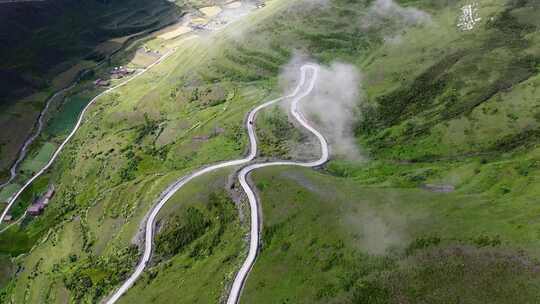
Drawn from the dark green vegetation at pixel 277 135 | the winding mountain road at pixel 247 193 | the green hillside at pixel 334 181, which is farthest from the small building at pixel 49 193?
the dark green vegetation at pixel 277 135

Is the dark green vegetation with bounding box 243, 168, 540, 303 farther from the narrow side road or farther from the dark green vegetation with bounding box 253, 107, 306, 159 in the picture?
the dark green vegetation with bounding box 253, 107, 306, 159

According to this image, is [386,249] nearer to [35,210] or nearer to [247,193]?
[247,193]

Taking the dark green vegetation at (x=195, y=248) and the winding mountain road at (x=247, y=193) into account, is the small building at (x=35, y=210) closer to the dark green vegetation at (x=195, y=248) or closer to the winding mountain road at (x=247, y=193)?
the winding mountain road at (x=247, y=193)

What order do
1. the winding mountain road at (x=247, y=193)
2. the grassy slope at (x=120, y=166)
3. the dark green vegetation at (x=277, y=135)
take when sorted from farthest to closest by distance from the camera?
the dark green vegetation at (x=277, y=135), the grassy slope at (x=120, y=166), the winding mountain road at (x=247, y=193)

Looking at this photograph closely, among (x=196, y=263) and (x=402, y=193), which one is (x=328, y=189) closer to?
(x=402, y=193)

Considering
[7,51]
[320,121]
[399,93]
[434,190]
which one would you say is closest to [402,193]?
[434,190]

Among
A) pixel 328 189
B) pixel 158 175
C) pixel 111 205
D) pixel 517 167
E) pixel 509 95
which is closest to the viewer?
pixel 328 189

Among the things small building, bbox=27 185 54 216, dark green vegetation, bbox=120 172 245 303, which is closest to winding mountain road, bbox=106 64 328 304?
dark green vegetation, bbox=120 172 245 303

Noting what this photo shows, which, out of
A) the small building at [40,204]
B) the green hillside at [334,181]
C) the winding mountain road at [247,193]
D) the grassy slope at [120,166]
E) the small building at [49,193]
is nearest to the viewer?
the green hillside at [334,181]
